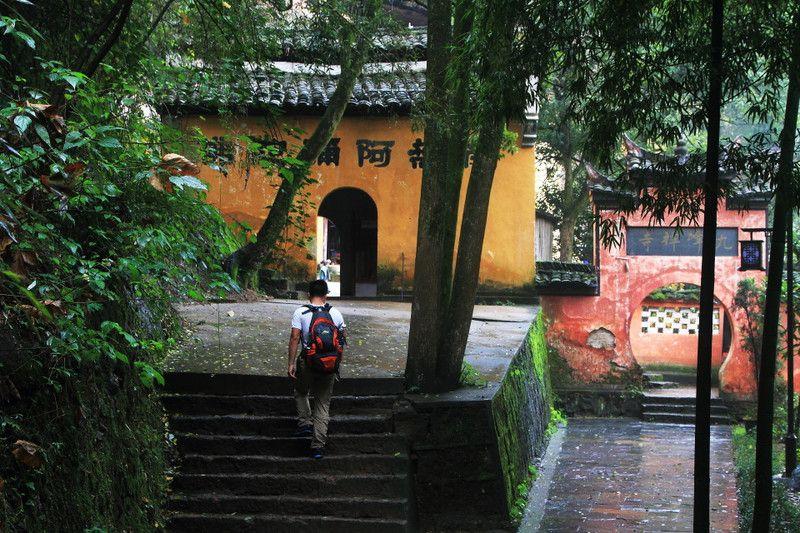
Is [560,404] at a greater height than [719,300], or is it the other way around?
[719,300]

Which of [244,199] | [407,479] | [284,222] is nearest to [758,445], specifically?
[407,479]

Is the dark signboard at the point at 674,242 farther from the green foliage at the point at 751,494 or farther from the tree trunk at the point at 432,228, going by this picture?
the tree trunk at the point at 432,228

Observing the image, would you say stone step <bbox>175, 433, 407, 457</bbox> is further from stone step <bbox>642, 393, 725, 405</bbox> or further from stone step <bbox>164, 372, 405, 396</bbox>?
stone step <bbox>642, 393, 725, 405</bbox>

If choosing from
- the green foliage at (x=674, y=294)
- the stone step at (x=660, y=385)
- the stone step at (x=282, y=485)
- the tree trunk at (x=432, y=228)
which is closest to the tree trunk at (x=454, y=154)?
the tree trunk at (x=432, y=228)

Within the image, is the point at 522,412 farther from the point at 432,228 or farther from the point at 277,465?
the point at 277,465

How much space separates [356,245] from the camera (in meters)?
23.0

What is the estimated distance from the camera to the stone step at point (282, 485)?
25.0 feet

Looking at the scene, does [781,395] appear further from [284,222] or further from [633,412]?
[284,222]

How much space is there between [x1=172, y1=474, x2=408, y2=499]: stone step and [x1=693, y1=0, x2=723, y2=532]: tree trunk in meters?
Result: 2.57

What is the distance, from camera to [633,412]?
60.1 ft

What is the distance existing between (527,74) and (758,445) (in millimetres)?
3351

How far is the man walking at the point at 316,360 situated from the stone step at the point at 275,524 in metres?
0.65

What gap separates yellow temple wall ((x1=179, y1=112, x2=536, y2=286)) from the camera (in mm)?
18047

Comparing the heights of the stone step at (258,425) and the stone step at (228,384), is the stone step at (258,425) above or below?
below
